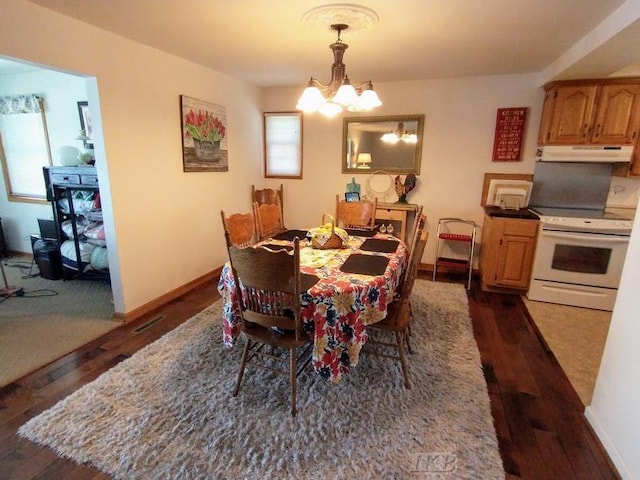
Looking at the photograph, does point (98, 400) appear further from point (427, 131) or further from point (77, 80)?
point (427, 131)

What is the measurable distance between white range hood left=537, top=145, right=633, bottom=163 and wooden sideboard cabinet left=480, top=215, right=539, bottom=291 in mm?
722

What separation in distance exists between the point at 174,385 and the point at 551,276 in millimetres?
3491

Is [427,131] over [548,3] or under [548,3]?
under

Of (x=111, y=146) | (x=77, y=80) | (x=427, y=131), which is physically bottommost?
(x=111, y=146)

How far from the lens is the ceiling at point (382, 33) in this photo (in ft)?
6.68

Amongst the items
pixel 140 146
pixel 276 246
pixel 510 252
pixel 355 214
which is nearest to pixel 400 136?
pixel 355 214

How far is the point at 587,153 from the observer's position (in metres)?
3.21

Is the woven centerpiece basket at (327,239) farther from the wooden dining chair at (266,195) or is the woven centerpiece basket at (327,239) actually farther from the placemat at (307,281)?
the wooden dining chair at (266,195)

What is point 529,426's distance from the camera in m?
1.78

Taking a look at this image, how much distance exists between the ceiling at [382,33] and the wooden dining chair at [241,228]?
1.37 m

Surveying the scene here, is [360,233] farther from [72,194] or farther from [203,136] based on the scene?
[72,194]

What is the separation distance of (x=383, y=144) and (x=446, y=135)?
0.75 metres

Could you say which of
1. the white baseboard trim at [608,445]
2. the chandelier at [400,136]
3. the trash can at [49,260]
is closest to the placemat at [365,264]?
the white baseboard trim at [608,445]

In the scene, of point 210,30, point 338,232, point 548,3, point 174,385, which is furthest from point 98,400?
point 548,3
